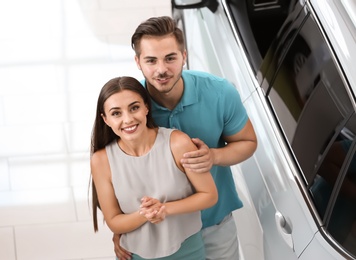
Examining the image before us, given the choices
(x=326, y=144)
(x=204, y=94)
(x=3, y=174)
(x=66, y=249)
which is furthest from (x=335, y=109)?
(x=3, y=174)

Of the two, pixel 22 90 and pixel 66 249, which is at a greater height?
pixel 22 90

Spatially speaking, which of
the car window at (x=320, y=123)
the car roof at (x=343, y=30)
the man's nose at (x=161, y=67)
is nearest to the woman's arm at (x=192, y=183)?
the man's nose at (x=161, y=67)

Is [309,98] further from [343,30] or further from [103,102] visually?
[103,102]

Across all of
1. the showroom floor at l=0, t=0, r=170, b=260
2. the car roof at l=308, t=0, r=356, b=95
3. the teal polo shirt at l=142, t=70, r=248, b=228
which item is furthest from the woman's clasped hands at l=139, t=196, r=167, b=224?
the showroom floor at l=0, t=0, r=170, b=260

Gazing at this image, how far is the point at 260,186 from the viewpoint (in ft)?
12.7

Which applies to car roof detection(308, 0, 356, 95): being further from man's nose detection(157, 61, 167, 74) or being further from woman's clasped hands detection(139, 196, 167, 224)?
woman's clasped hands detection(139, 196, 167, 224)

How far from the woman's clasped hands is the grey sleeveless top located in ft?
0.27

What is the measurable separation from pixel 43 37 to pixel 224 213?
3.47m

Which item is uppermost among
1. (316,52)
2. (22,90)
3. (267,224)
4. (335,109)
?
(22,90)

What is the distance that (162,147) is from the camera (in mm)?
3430

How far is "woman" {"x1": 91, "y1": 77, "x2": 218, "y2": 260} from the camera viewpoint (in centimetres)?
338

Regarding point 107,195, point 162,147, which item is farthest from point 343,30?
point 107,195

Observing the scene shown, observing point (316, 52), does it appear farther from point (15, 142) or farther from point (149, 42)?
point (15, 142)

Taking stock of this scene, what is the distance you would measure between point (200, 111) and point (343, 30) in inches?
26.7
